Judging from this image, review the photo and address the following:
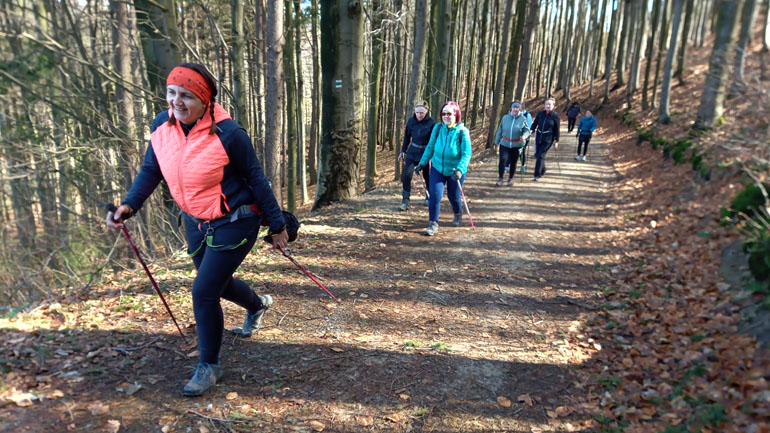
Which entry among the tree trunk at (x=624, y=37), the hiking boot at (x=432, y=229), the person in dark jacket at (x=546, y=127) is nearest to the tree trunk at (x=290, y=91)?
the person in dark jacket at (x=546, y=127)

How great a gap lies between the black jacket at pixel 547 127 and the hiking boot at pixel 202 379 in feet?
32.0

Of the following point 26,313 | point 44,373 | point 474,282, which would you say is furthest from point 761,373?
point 26,313

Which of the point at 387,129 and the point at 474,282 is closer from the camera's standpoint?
the point at 474,282

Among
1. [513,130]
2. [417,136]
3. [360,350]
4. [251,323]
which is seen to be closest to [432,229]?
[417,136]

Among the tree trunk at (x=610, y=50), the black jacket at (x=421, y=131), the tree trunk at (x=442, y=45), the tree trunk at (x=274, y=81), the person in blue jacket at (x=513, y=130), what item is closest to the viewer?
the tree trunk at (x=274, y=81)

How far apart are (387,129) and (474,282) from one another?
23.0 metres

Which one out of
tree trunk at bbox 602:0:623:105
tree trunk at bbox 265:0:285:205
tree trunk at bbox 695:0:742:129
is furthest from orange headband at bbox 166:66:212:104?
tree trunk at bbox 602:0:623:105

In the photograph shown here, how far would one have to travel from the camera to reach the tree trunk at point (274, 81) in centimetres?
686

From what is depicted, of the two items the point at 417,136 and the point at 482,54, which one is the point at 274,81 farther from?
the point at 482,54

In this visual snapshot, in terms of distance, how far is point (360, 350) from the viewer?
3754 millimetres

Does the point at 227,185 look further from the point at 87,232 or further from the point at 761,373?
the point at 87,232

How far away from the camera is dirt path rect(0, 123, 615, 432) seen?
2896 millimetres

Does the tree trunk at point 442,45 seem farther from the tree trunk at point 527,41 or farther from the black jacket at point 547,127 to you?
the tree trunk at point 527,41

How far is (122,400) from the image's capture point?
291 cm
